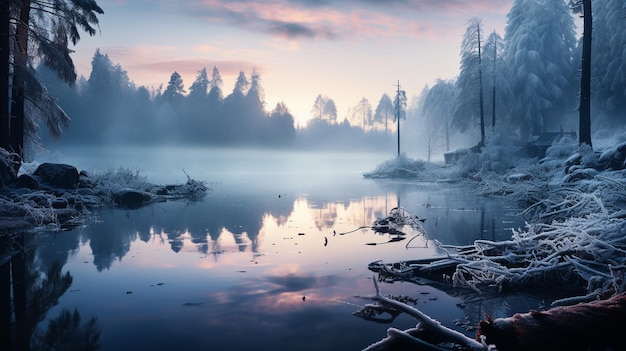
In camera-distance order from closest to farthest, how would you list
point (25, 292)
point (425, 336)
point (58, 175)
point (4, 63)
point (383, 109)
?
point (425, 336) → point (25, 292) → point (4, 63) → point (58, 175) → point (383, 109)

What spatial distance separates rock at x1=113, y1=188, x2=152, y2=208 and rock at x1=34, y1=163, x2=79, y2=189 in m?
2.04

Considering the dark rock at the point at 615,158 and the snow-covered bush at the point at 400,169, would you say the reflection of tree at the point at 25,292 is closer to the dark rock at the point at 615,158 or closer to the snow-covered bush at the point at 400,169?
the dark rock at the point at 615,158

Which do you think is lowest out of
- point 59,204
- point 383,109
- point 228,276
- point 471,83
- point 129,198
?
point 228,276

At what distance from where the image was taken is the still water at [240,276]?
4863 millimetres

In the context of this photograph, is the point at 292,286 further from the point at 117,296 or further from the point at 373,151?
the point at 373,151

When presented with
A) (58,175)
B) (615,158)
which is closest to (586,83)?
(615,158)

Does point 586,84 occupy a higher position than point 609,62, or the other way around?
point 609,62

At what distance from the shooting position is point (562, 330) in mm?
3541

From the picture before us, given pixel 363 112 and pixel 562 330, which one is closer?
pixel 562 330

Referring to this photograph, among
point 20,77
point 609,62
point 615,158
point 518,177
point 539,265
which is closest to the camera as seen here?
point 539,265

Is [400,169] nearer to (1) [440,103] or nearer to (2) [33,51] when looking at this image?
(1) [440,103]

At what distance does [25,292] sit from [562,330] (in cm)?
677

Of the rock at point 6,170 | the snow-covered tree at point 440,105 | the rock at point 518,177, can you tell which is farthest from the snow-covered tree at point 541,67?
the rock at point 6,170

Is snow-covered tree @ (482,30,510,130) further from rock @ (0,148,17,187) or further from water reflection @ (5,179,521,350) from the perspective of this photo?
rock @ (0,148,17,187)
